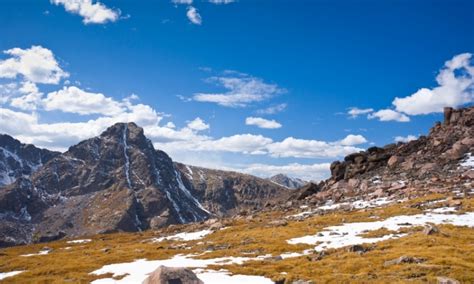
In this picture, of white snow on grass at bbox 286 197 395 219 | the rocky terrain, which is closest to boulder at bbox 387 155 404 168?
the rocky terrain

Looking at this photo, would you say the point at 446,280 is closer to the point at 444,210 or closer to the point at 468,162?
the point at 444,210

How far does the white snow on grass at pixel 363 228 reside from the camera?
4892 centimetres

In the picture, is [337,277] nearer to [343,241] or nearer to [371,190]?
[343,241]

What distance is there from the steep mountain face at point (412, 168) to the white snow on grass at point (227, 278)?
2042 inches

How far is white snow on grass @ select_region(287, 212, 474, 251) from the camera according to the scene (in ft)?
161

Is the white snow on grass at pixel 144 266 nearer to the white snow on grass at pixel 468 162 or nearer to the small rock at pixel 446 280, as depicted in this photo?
the small rock at pixel 446 280

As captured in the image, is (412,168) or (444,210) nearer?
(444,210)

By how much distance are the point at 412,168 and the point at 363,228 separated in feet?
152

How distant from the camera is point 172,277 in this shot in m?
27.1

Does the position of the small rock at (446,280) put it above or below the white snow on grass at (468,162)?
below

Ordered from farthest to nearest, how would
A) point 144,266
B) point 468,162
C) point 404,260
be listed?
point 468,162 < point 144,266 < point 404,260

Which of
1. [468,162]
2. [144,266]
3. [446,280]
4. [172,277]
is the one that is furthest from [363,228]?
[468,162]

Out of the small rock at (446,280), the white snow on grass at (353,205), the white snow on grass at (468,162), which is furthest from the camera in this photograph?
the white snow on grass at (468,162)

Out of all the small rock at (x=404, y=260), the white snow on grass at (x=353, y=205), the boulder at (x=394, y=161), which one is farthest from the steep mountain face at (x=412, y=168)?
the small rock at (x=404, y=260)
